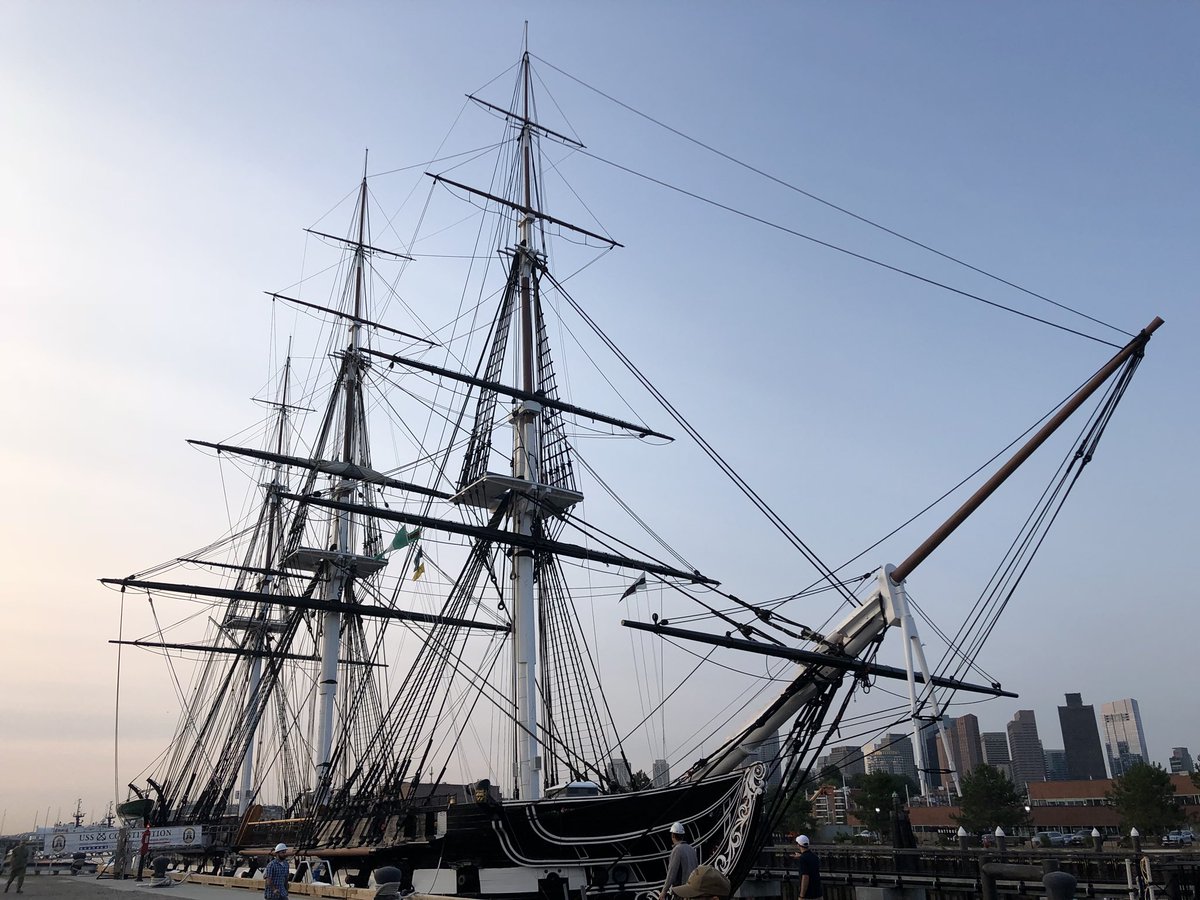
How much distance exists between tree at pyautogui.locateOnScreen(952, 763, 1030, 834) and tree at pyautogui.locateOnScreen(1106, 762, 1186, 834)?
20.8 ft

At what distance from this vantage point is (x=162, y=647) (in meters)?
45.7

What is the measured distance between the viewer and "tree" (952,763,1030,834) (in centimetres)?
5919

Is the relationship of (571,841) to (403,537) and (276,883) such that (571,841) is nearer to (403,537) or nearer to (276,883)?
(276,883)

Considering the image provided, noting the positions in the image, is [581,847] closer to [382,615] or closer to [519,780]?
[519,780]

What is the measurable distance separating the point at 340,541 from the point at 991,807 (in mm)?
44251

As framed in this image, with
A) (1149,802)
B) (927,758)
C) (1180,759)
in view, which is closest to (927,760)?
(927,758)

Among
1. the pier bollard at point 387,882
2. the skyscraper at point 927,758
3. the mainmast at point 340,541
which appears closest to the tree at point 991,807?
the mainmast at point 340,541

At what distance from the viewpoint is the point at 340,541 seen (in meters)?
41.2

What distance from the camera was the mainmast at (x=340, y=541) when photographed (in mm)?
35438

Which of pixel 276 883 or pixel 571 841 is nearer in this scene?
pixel 276 883

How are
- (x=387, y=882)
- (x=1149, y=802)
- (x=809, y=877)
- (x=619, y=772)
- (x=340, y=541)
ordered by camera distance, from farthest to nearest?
(x=1149, y=802) < (x=340, y=541) < (x=619, y=772) < (x=809, y=877) < (x=387, y=882)

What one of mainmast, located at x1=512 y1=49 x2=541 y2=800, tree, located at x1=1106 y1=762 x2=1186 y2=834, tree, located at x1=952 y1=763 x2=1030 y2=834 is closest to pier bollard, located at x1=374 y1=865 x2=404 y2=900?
mainmast, located at x1=512 y1=49 x2=541 y2=800

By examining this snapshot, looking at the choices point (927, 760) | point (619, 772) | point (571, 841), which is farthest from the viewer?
point (619, 772)

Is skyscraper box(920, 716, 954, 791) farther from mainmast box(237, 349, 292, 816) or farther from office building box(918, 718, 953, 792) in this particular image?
mainmast box(237, 349, 292, 816)
